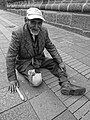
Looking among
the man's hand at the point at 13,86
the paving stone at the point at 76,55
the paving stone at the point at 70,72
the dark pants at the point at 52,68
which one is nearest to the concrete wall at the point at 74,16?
the paving stone at the point at 76,55

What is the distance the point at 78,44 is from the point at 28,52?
2719mm

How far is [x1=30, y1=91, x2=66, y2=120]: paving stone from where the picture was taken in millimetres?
1536

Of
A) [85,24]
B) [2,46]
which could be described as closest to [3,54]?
[2,46]

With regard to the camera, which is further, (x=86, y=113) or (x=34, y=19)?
(x=34, y=19)

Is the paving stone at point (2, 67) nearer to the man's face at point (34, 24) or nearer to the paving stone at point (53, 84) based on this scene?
the paving stone at point (53, 84)

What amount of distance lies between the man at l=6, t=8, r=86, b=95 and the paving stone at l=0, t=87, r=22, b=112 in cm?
10

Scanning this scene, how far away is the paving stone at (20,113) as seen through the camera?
148 cm

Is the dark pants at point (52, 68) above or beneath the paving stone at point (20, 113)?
above

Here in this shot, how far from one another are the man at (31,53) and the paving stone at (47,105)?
22cm

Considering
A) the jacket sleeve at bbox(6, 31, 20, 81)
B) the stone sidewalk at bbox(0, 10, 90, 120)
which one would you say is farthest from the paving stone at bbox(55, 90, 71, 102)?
the jacket sleeve at bbox(6, 31, 20, 81)

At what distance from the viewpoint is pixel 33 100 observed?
1.76 meters

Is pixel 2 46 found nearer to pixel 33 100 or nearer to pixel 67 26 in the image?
pixel 33 100

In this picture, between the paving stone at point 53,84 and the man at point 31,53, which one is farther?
the paving stone at point 53,84

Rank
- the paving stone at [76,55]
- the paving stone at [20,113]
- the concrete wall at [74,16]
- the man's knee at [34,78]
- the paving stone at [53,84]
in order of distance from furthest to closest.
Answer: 1. the concrete wall at [74,16]
2. the paving stone at [76,55]
3. the paving stone at [53,84]
4. the man's knee at [34,78]
5. the paving stone at [20,113]
